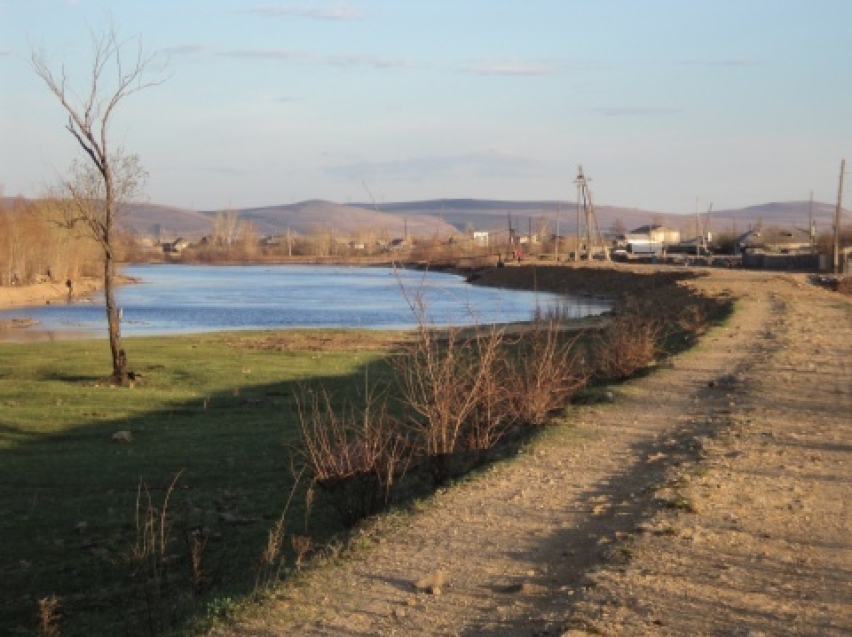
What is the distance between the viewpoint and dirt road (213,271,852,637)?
649cm

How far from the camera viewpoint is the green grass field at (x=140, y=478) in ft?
31.7

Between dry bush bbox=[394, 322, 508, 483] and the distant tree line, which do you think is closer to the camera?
dry bush bbox=[394, 322, 508, 483]

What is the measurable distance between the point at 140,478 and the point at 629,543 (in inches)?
293

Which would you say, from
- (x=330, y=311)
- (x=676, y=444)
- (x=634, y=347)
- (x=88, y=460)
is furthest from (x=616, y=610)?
(x=330, y=311)

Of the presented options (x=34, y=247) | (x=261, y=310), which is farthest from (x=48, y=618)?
(x=34, y=247)

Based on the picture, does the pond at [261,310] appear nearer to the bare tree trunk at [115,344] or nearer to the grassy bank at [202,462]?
the bare tree trunk at [115,344]

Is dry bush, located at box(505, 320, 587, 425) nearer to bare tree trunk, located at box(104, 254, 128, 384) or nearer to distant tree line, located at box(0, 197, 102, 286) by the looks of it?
bare tree trunk, located at box(104, 254, 128, 384)

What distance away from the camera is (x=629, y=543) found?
7965mm

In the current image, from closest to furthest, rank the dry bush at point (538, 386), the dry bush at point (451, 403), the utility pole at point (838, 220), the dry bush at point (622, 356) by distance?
the dry bush at point (451, 403)
the dry bush at point (538, 386)
the dry bush at point (622, 356)
the utility pole at point (838, 220)

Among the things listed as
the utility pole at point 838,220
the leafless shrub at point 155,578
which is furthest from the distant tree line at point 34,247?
the leafless shrub at point 155,578

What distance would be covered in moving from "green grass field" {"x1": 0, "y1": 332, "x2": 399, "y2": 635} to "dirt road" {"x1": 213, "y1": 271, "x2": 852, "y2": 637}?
1117mm

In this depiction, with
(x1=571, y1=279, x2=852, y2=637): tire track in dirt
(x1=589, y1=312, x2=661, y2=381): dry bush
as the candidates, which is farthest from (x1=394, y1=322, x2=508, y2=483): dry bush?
(x1=589, y1=312, x2=661, y2=381): dry bush

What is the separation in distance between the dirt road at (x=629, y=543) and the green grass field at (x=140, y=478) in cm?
112

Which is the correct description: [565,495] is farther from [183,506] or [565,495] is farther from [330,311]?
[330,311]
